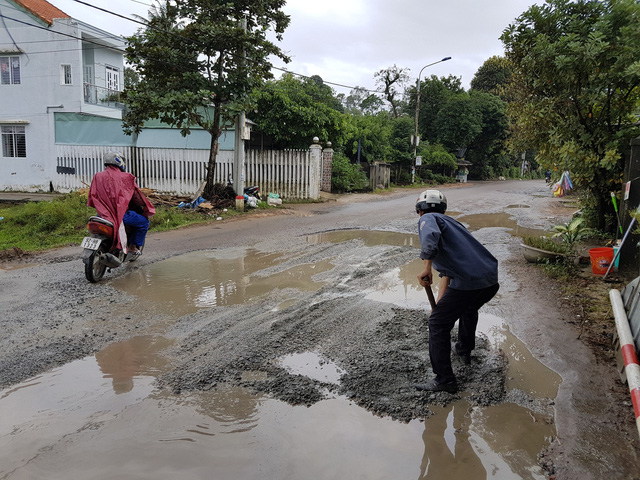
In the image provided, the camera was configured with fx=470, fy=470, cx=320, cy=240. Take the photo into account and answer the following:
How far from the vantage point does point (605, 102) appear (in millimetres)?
7629

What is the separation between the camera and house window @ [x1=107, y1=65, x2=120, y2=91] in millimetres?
22325

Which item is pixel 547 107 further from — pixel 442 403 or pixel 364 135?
pixel 364 135

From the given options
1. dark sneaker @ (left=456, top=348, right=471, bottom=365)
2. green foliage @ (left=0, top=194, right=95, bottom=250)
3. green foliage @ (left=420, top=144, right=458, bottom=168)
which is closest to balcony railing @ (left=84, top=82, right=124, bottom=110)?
green foliage @ (left=0, top=194, right=95, bottom=250)

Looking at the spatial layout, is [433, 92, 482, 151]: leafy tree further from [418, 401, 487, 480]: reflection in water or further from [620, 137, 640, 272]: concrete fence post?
[418, 401, 487, 480]: reflection in water

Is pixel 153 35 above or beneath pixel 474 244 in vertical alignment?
above

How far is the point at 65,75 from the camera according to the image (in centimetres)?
1942

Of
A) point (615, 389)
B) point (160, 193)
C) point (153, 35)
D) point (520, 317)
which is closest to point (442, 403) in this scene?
point (615, 389)

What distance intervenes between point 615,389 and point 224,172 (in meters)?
14.3

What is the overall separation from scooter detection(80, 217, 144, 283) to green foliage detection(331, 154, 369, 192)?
55.2 feet

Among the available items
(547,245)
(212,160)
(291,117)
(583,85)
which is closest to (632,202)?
(547,245)

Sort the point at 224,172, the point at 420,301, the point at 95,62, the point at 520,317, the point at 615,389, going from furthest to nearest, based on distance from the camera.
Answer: the point at 95,62, the point at 224,172, the point at 420,301, the point at 520,317, the point at 615,389

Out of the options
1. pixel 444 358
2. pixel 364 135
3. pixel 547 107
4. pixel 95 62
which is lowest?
pixel 444 358

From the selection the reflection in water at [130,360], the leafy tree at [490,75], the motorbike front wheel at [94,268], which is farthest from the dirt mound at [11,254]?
the leafy tree at [490,75]

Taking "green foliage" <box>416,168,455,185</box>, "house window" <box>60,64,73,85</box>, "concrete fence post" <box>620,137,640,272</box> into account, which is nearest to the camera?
"concrete fence post" <box>620,137,640,272</box>
